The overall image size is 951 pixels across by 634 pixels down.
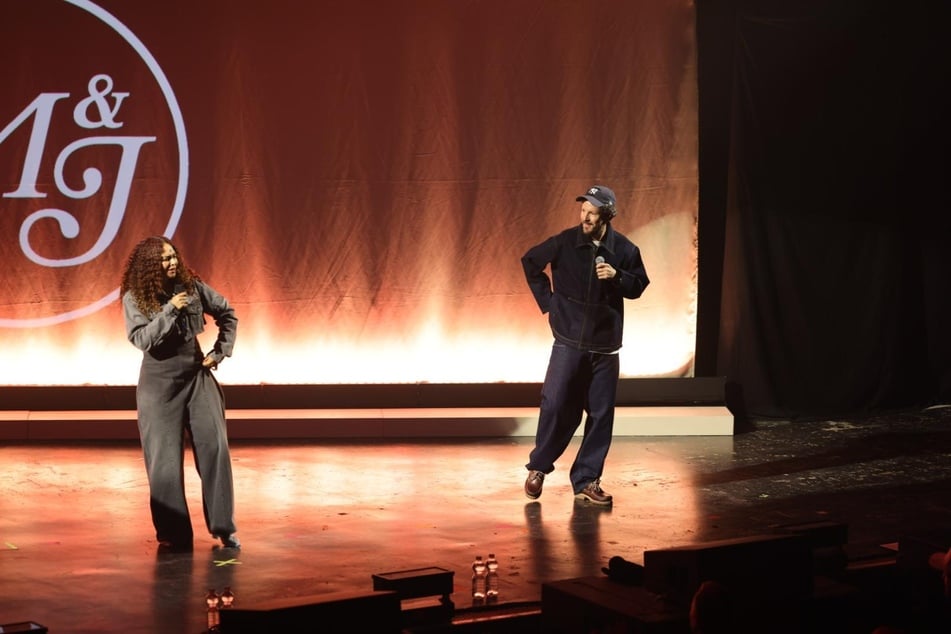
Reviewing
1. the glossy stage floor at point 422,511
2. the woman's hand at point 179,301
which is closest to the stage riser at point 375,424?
the glossy stage floor at point 422,511

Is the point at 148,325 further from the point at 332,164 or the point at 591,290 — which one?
the point at 332,164

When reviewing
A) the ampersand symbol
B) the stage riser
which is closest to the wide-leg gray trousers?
the stage riser

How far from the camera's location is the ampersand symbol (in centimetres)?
959

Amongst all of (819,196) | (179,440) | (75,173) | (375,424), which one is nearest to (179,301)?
(179,440)

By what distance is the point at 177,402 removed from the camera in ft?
19.9

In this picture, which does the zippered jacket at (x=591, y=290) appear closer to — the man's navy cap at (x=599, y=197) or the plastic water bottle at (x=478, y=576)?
the man's navy cap at (x=599, y=197)

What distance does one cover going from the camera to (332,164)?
9.71 m

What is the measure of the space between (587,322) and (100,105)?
427 cm

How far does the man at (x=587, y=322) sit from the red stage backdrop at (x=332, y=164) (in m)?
2.59

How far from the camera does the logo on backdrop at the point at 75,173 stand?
31.5 feet

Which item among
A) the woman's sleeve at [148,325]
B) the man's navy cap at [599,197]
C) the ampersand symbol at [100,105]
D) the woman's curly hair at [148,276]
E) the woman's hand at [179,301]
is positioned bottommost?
the woman's sleeve at [148,325]

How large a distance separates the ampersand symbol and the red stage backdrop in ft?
0.05

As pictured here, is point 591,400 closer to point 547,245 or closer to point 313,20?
point 547,245

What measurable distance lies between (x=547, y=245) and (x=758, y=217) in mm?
3099
